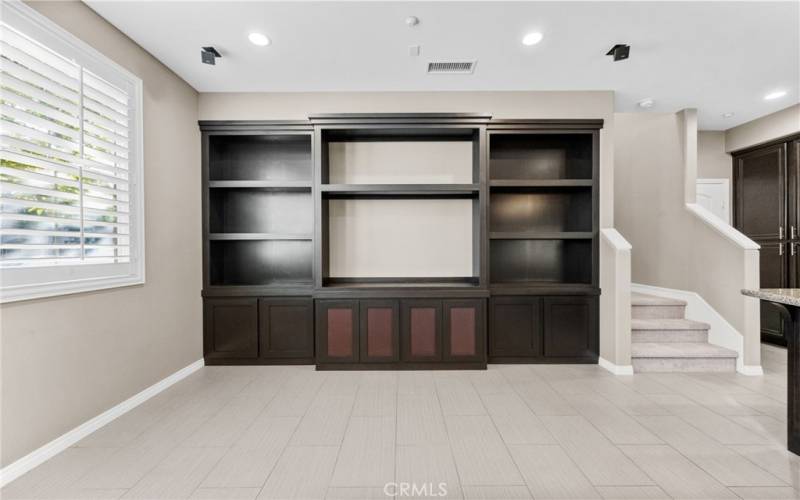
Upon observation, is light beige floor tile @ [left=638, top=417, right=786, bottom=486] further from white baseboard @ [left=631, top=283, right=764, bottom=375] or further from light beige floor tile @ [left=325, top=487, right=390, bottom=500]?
light beige floor tile @ [left=325, top=487, right=390, bottom=500]

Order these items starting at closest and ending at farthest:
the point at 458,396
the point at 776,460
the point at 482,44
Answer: the point at 776,460, the point at 482,44, the point at 458,396

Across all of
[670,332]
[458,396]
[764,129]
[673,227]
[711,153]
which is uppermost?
[764,129]

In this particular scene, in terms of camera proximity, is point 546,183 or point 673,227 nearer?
point 546,183

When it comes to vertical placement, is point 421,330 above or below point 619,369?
above

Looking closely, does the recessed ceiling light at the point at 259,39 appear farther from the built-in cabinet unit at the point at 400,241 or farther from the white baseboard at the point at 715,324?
the white baseboard at the point at 715,324

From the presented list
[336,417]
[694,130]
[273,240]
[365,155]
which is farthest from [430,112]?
[694,130]

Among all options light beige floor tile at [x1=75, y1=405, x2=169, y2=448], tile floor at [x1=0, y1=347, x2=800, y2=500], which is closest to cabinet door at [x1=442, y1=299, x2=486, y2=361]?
tile floor at [x1=0, y1=347, x2=800, y2=500]

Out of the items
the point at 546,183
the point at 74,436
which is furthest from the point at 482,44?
the point at 74,436

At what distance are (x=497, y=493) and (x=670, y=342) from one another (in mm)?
3179

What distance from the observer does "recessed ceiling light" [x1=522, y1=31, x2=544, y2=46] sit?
264 cm

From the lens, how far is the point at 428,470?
1.91 meters

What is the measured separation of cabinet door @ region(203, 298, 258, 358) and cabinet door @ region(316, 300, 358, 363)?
0.73m

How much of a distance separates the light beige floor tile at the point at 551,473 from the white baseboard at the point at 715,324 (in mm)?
2715

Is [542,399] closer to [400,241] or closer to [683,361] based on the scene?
[683,361]
